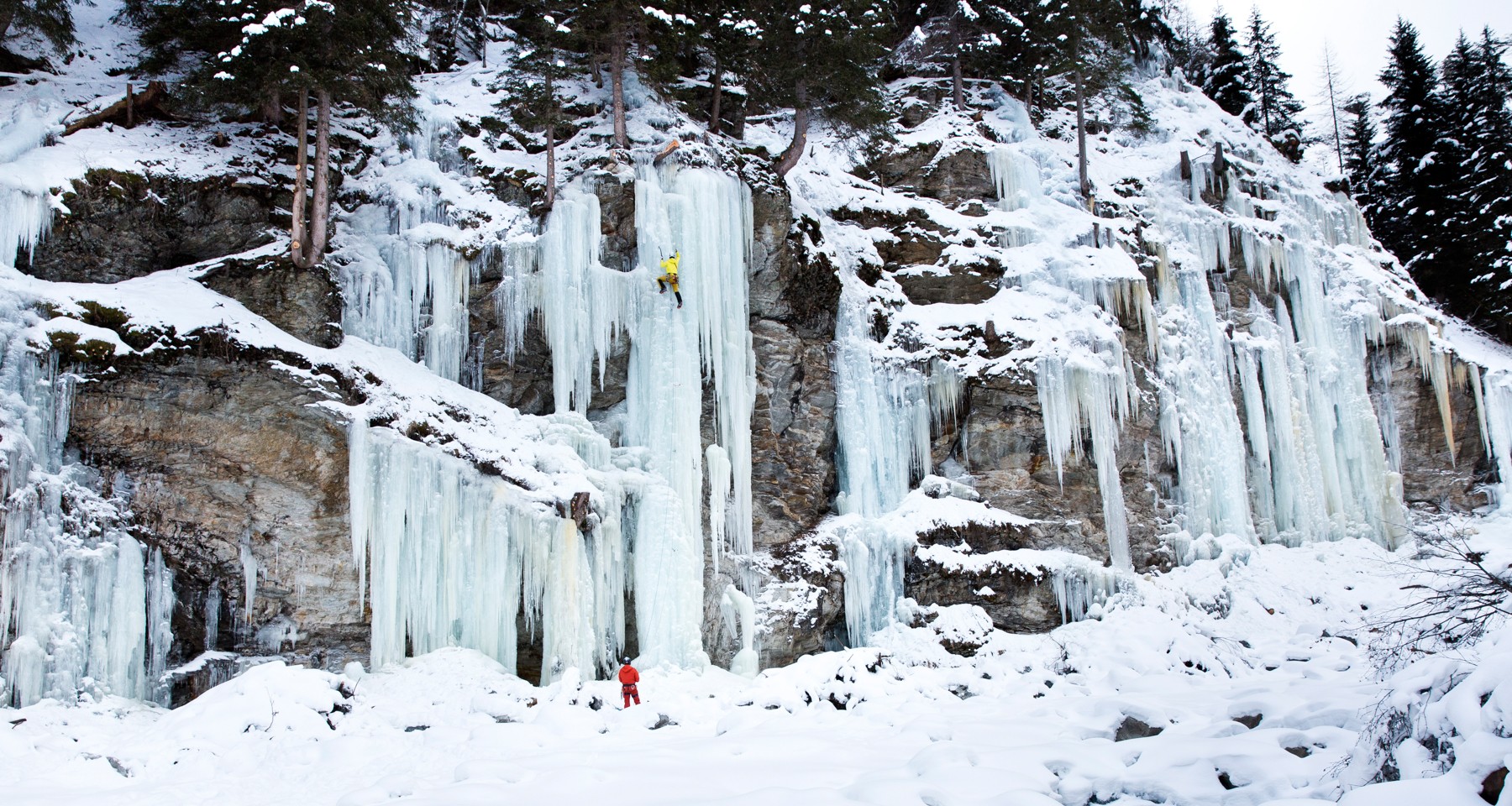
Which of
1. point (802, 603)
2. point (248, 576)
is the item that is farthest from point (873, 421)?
point (248, 576)

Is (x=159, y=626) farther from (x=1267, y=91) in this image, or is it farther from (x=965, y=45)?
(x=1267, y=91)

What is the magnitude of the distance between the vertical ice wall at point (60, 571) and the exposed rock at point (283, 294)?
2.81 metres

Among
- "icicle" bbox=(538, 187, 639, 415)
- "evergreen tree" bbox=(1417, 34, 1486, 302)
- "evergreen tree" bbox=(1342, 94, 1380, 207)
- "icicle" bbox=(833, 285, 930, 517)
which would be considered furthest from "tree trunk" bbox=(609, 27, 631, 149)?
"evergreen tree" bbox=(1342, 94, 1380, 207)

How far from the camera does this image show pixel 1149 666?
1418cm

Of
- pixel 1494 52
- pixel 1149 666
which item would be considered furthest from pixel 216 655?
pixel 1494 52

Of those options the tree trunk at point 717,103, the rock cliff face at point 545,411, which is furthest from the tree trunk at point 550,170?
the tree trunk at point 717,103

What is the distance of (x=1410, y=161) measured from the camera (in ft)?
95.0

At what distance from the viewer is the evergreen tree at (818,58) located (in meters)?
18.5

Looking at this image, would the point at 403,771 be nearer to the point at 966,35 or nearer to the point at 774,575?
the point at 774,575

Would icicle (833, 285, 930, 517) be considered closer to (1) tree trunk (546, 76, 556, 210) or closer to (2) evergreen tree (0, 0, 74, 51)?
(1) tree trunk (546, 76, 556, 210)

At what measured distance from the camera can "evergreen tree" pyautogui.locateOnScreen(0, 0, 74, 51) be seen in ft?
49.7

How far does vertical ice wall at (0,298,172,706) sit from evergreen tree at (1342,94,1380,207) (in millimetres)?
34489

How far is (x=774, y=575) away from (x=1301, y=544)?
A: 12.6 metres

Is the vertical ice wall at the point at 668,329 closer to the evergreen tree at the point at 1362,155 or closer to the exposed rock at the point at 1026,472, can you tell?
the exposed rock at the point at 1026,472
